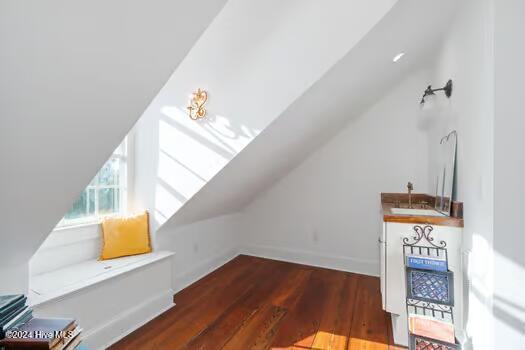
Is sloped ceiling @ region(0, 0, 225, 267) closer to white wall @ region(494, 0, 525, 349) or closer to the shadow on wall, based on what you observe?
the shadow on wall

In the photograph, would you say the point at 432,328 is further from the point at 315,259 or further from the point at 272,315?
the point at 315,259

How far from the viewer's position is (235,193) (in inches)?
116

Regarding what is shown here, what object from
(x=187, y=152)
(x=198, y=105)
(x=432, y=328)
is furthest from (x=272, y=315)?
(x=198, y=105)

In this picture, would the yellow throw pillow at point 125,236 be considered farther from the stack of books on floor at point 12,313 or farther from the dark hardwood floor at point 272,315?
the stack of books on floor at point 12,313

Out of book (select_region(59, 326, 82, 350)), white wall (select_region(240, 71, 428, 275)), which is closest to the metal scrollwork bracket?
white wall (select_region(240, 71, 428, 275))

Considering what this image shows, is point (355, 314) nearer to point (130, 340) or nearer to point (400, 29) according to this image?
point (130, 340)

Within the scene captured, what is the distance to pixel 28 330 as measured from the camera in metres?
Answer: 0.98

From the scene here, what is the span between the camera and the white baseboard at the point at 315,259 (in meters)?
3.21

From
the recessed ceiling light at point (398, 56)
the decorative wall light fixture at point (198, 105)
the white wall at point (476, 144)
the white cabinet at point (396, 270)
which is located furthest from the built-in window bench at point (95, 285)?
the recessed ceiling light at point (398, 56)

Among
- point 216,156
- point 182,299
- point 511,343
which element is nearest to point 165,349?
point 182,299

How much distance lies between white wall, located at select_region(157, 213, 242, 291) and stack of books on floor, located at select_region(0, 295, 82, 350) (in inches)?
59.0

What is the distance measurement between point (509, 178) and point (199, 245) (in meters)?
2.91

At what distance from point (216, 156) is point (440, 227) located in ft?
5.79

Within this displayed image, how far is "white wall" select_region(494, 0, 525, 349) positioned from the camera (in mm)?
1189
